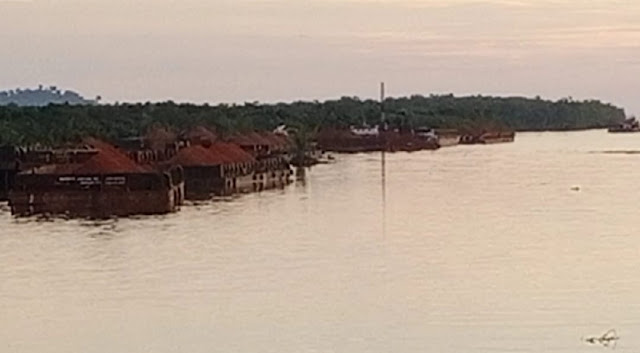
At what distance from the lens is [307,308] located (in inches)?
467

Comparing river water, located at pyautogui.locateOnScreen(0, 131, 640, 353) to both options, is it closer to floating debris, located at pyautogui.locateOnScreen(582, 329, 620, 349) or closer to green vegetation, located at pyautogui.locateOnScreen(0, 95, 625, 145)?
floating debris, located at pyautogui.locateOnScreen(582, 329, 620, 349)

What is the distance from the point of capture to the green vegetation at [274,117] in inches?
1438

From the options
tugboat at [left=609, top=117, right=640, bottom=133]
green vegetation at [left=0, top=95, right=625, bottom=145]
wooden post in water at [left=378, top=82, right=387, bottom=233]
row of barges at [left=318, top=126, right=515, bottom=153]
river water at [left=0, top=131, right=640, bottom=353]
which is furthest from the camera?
tugboat at [left=609, top=117, right=640, bottom=133]

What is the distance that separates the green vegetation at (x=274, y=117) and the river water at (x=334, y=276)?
12630mm

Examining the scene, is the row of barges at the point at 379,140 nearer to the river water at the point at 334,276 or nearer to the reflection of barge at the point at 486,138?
the reflection of barge at the point at 486,138

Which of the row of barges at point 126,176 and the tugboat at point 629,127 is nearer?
the row of barges at point 126,176

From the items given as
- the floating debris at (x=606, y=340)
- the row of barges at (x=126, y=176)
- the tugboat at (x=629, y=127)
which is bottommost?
the tugboat at (x=629, y=127)

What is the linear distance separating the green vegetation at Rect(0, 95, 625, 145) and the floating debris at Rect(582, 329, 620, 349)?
21946mm

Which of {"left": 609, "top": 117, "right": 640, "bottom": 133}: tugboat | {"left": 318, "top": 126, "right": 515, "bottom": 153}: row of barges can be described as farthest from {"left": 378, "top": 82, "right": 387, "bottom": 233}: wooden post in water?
{"left": 609, "top": 117, "right": 640, "bottom": 133}: tugboat

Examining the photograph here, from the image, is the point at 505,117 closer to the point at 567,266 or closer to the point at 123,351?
the point at 567,266

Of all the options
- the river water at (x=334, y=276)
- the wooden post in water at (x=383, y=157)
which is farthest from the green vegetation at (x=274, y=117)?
the river water at (x=334, y=276)

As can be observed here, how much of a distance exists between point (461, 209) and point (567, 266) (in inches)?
289

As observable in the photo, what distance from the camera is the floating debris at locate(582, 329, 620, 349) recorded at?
10.2 metres

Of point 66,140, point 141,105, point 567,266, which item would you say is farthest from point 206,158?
point 141,105
